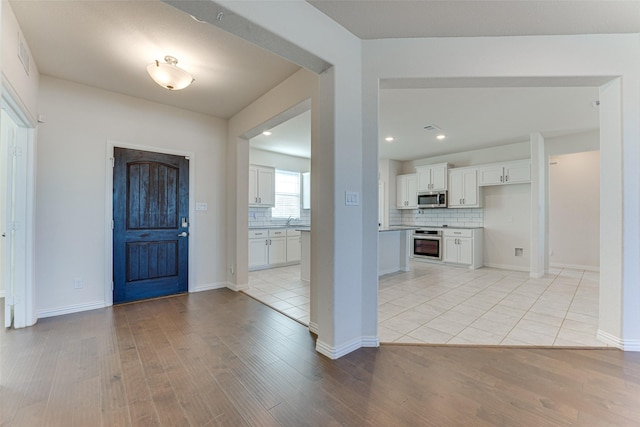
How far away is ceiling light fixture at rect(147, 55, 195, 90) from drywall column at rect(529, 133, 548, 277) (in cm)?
562

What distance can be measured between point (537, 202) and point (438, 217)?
2.21m

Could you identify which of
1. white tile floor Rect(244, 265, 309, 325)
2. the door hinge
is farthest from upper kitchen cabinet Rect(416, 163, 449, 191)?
the door hinge

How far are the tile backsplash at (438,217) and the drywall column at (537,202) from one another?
1223mm

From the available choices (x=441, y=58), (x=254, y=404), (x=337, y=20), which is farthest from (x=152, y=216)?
(x=441, y=58)

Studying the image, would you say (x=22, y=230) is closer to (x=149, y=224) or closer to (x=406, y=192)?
(x=149, y=224)

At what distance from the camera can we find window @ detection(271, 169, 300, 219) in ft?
21.9

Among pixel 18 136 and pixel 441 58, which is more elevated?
pixel 441 58

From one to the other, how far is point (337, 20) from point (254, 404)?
274 cm

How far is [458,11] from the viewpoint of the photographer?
206cm

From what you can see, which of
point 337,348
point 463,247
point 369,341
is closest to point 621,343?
point 369,341

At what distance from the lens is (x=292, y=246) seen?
6.28 metres

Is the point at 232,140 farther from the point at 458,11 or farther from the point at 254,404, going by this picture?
the point at 254,404

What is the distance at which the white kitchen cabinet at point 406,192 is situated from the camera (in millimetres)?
7125

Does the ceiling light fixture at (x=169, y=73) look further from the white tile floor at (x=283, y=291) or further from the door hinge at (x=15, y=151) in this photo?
the white tile floor at (x=283, y=291)
